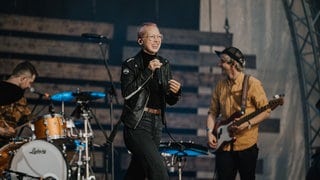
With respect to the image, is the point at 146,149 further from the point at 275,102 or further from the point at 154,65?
the point at 275,102

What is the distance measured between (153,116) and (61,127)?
303 cm

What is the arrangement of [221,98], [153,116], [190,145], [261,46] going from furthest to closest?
[261,46]
[221,98]
[190,145]
[153,116]

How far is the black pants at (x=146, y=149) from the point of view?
A: 216 inches

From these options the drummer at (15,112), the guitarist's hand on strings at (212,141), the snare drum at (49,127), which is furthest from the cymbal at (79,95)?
the guitarist's hand on strings at (212,141)

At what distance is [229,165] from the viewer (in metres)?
7.29

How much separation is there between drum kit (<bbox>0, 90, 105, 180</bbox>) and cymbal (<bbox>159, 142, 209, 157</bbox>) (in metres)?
1.46

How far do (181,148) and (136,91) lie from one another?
164 centimetres

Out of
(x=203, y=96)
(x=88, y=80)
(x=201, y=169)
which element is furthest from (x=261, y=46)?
(x=88, y=80)

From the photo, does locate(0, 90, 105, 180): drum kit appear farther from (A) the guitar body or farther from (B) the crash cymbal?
(A) the guitar body

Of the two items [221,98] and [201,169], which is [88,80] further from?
[221,98]

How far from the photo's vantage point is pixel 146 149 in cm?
555

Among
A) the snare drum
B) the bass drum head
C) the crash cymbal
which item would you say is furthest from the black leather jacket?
the snare drum

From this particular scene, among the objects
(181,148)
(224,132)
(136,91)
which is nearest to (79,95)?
(181,148)

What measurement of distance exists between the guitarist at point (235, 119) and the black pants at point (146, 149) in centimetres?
178
